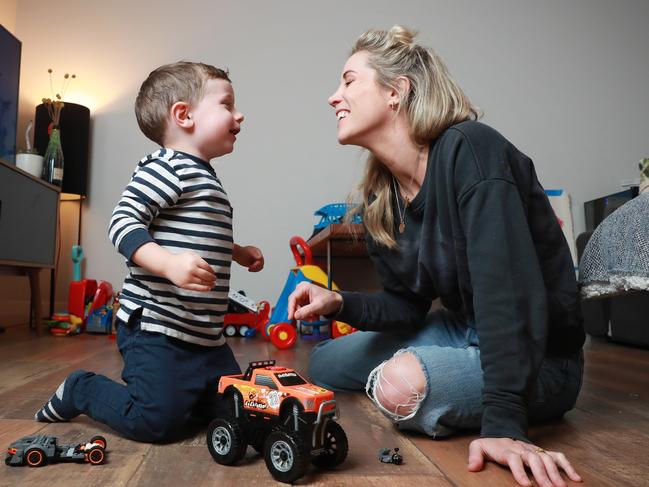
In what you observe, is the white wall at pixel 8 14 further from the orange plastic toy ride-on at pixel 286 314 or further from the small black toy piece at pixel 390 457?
the small black toy piece at pixel 390 457

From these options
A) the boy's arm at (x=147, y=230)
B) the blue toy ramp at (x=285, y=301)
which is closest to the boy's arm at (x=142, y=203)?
the boy's arm at (x=147, y=230)

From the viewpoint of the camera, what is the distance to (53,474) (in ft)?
2.39

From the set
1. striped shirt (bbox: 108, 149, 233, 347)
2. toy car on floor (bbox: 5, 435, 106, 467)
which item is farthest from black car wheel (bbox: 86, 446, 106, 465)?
striped shirt (bbox: 108, 149, 233, 347)

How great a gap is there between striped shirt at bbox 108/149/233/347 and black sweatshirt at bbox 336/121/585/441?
298 millimetres

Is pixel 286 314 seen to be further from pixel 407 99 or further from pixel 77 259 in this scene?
pixel 407 99

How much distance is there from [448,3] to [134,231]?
3261mm

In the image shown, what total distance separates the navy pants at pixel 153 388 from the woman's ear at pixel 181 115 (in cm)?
38

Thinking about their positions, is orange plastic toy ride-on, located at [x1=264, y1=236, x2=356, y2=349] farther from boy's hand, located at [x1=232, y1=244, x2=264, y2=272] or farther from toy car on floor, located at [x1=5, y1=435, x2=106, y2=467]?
toy car on floor, located at [x1=5, y1=435, x2=106, y2=467]

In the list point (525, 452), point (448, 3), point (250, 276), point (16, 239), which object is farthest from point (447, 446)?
point (448, 3)

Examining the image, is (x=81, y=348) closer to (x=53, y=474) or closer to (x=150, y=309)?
(x=150, y=309)

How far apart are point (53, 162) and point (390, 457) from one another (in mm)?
2604

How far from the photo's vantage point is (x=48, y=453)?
0.76m

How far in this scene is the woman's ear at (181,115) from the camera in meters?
1.08

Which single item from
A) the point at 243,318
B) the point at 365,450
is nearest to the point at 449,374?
the point at 365,450
